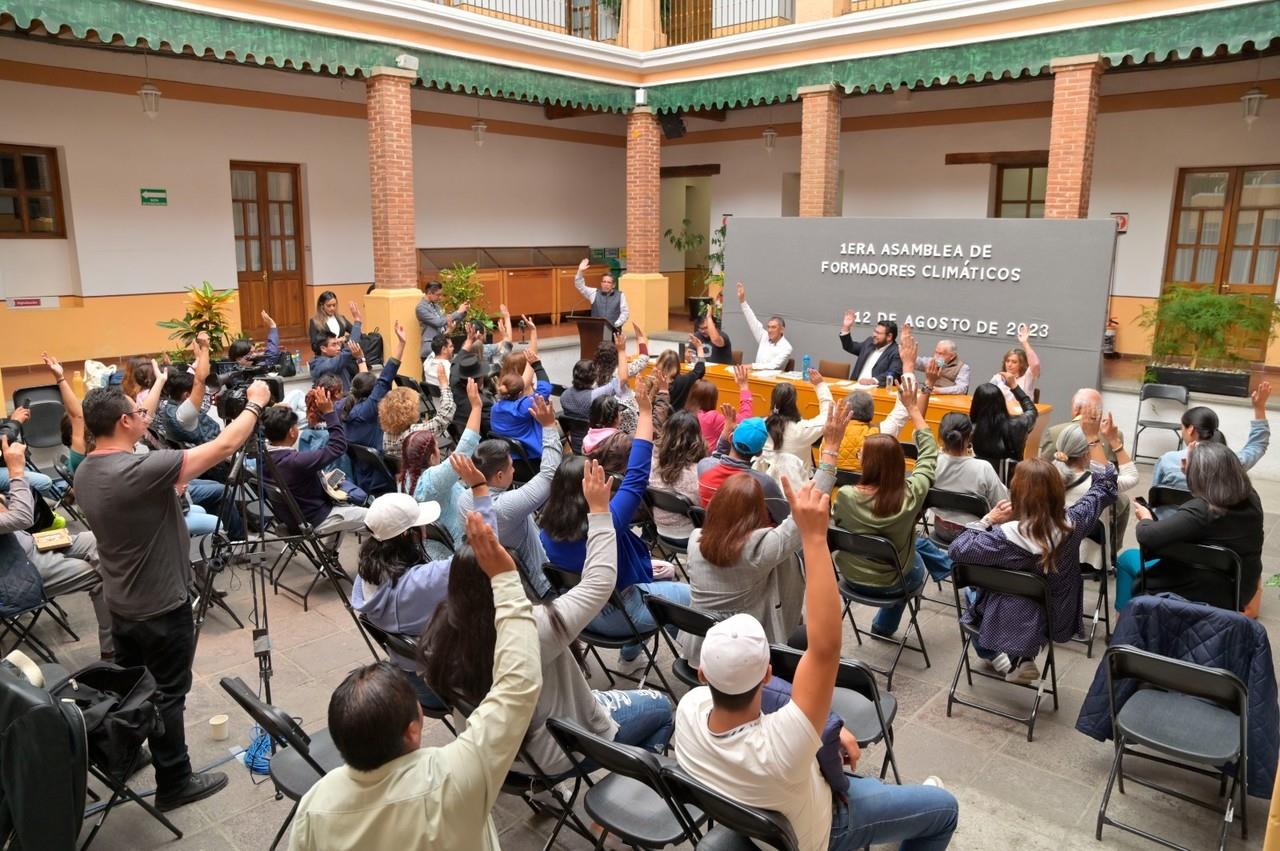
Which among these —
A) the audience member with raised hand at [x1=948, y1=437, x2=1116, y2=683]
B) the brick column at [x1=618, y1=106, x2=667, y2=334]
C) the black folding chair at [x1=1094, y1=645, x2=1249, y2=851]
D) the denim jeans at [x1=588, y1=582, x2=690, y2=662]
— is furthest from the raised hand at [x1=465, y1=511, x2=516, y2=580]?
the brick column at [x1=618, y1=106, x2=667, y2=334]

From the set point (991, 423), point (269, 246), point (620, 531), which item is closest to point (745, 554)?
point (620, 531)

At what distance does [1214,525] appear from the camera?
4297 mm

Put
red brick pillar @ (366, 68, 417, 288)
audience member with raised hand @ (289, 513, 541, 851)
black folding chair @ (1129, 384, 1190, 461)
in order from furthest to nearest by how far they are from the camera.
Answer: red brick pillar @ (366, 68, 417, 288) < black folding chair @ (1129, 384, 1190, 461) < audience member with raised hand @ (289, 513, 541, 851)

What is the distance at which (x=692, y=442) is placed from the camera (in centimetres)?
578

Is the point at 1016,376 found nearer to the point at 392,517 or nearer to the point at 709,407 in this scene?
the point at 709,407

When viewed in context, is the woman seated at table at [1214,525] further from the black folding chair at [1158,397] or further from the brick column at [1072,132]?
the brick column at [1072,132]

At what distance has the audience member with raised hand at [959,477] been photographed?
556cm

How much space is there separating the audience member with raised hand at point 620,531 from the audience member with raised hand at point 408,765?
1853 millimetres

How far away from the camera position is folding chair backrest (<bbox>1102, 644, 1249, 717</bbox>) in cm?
329

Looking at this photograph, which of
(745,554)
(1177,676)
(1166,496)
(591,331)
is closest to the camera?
(1177,676)

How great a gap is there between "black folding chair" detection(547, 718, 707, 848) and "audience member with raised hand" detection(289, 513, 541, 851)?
0.53 m

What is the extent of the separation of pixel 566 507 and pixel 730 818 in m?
2.04

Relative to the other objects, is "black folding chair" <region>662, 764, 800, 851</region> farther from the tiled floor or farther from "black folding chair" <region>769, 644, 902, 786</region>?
the tiled floor

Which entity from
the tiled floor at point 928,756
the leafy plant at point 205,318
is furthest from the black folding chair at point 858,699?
the leafy plant at point 205,318
